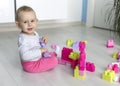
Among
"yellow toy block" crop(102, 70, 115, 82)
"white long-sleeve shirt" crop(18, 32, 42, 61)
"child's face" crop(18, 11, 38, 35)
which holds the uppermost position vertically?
"child's face" crop(18, 11, 38, 35)

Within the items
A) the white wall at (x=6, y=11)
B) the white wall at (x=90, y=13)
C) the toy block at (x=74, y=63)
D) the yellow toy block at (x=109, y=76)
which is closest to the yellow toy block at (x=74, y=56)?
the toy block at (x=74, y=63)

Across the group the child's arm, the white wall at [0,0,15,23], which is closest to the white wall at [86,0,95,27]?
the white wall at [0,0,15,23]

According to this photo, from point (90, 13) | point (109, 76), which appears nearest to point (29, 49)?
point (109, 76)

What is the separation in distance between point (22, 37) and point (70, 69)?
1.22 feet

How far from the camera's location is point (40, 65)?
1.43 m

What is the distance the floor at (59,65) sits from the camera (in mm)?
1315

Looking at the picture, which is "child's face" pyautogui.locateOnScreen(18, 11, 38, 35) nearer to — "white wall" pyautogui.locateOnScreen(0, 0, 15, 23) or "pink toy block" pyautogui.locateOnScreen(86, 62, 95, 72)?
"pink toy block" pyautogui.locateOnScreen(86, 62, 95, 72)

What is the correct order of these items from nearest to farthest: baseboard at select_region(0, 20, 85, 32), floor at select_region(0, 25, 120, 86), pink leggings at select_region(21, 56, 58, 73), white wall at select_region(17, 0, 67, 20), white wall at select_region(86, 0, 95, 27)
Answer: floor at select_region(0, 25, 120, 86)
pink leggings at select_region(21, 56, 58, 73)
white wall at select_region(17, 0, 67, 20)
baseboard at select_region(0, 20, 85, 32)
white wall at select_region(86, 0, 95, 27)

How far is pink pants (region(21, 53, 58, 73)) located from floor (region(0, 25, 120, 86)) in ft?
0.10

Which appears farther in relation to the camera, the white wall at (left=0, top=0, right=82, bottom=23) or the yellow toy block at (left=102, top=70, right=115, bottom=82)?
the white wall at (left=0, top=0, right=82, bottom=23)

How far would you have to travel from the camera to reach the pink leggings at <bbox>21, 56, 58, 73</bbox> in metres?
1.43

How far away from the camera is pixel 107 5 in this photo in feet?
8.84

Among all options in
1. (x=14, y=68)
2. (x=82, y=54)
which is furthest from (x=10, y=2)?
(x=82, y=54)

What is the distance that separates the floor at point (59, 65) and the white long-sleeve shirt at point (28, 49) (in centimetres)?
10
